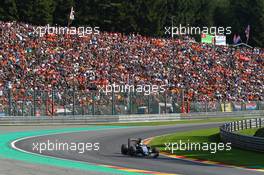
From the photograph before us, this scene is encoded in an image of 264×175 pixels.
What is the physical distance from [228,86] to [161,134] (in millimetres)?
25271

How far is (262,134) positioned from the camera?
26953mm

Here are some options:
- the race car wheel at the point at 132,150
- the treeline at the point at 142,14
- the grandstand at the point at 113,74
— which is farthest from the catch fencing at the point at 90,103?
the treeline at the point at 142,14

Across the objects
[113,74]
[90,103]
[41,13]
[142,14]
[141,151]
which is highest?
[142,14]

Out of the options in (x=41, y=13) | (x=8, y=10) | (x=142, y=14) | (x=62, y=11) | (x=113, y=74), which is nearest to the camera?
(x=113, y=74)

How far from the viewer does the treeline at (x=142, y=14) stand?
6719cm

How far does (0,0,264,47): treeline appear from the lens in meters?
67.2

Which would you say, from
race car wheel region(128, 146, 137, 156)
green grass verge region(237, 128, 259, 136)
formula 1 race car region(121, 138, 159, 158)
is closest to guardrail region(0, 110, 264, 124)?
green grass verge region(237, 128, 259, 136)

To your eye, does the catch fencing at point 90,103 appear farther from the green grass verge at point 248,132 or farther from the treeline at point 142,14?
the treeline at point 142,14

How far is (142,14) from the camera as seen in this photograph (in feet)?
253

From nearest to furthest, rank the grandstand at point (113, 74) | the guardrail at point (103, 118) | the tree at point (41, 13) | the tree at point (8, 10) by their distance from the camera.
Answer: the guardrail at point (103, 118)
the grandstand at point (113, 74)
the tree at point (8, 10)
the tree at point (41, 13)

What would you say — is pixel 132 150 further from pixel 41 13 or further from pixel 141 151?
pixel 41 13

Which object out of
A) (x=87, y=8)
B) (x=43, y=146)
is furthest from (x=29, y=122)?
(x=87, y=8)

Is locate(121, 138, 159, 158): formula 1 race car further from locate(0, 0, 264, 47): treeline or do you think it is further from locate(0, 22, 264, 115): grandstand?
locate(0, 0, 264, 47): treeline

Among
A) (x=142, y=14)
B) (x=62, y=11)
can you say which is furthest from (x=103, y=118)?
(x=142, y=14)
